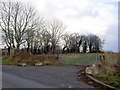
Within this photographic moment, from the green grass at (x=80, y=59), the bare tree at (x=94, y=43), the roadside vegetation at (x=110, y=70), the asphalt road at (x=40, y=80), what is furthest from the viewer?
the bare tree at (x=94, y=43)

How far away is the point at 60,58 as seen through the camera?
56.2ft

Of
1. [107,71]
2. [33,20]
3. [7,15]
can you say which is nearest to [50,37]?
[33,20]

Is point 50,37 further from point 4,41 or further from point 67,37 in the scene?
point 4,41

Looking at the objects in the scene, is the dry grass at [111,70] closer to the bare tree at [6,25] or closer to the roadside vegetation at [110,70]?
A: the roadside vegetation at [110,70]

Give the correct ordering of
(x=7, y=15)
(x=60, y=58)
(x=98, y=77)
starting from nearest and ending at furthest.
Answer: (x=98, y=77) → (x=60, y=58) → (x=7, y=15)

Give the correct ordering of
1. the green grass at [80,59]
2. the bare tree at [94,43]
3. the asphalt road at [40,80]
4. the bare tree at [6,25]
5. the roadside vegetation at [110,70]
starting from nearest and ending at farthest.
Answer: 1. the asphalt road at [40,80]
2. the roadside vegetation at [110,70]
3. the green grass at [80,59]
4. the bare tree at [6,25]
5. the bare tree at [94,43]

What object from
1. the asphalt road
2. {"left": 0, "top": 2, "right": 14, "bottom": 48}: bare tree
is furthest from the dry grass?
{"left": 0, "top": 2, "right": 14, "bottom": 48}: bare tree

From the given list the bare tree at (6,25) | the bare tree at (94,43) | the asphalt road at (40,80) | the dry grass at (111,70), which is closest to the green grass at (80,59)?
the dry grass at (111,70)

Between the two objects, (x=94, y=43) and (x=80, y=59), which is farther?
(x=94, y=43)

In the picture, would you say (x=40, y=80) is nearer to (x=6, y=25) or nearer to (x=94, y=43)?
(x=6, y=25)

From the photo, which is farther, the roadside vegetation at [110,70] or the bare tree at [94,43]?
the bare tree at [94,43]

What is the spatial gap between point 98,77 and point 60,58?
964 centimetres

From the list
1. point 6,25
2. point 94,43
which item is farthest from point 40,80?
point 94,43

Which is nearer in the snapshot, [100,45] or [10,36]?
[10,36]
